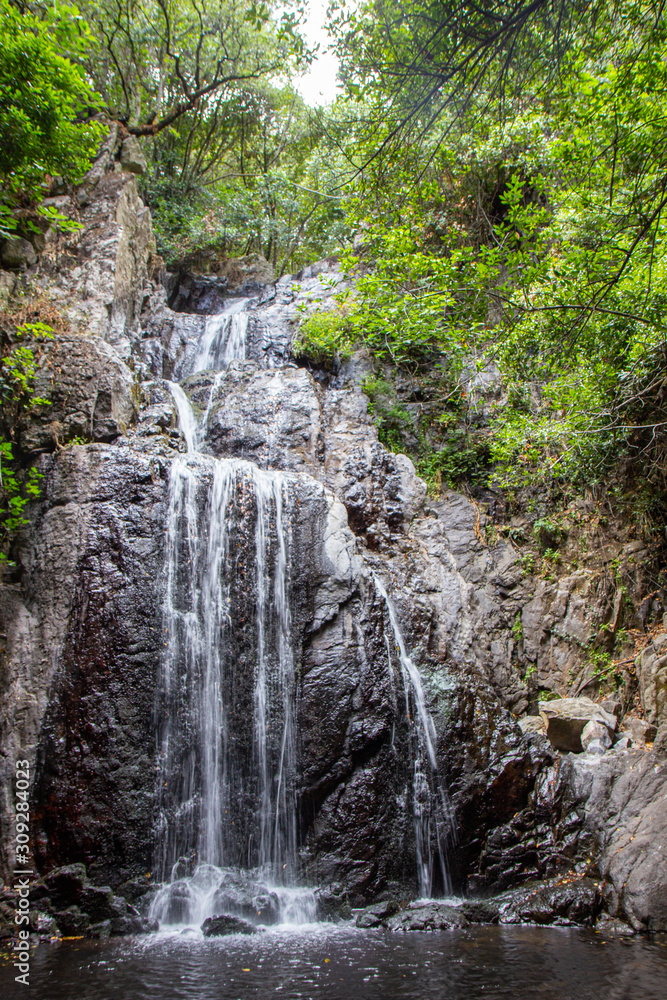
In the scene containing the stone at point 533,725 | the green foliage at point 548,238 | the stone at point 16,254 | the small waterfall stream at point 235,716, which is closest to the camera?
the green foliage at point 548,238

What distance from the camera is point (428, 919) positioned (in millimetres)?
5895

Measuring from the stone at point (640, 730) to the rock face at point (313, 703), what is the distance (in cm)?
10

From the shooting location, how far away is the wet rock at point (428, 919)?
→ 228 inches

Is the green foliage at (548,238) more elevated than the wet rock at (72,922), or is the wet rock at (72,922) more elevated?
the green foliage at (548,238)

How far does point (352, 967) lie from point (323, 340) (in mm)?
11009

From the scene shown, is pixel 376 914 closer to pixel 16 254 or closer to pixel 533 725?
pixel 533 725

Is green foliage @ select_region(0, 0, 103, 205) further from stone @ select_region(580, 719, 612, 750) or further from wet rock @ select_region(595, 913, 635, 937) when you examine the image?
wet rock @ select_region(595, 913, 635, 937)

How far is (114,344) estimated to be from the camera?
412 inches

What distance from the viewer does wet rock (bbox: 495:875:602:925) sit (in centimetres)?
598

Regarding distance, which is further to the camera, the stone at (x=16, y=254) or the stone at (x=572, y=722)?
the stone at (x=16, y=254)

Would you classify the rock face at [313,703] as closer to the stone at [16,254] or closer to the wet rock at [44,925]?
the wet rock at [44,925]

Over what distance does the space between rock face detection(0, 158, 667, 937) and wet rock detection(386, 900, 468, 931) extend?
0.08 ft

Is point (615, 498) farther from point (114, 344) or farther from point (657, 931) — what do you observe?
point (114, 344)

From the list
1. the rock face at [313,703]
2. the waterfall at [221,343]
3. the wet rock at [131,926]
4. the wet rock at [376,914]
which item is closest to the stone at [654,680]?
the rock face at [313,703]
